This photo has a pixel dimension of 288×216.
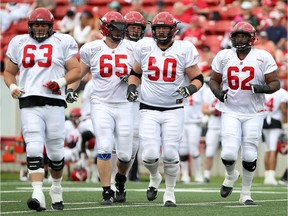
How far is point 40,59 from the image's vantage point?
9.57 meters

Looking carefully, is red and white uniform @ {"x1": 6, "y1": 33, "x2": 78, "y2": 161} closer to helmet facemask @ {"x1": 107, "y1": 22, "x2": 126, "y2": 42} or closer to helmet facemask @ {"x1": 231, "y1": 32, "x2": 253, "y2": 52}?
helmet facemask @ {"x1": 107, "y1": 22, "x2": 126, "y2": 42}

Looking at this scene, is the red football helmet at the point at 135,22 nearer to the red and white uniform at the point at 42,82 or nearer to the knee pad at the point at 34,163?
the red and white uniform at the point at 42,82

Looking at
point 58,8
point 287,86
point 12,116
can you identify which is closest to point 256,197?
point 287,86

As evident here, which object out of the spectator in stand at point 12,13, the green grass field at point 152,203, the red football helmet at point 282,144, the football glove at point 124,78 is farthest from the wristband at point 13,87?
the spectator in stand at point 12,13

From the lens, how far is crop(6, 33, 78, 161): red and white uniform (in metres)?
9.39

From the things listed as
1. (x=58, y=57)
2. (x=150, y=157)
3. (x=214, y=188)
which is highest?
(x=58, y=57)

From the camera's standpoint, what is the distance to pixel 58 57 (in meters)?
9.62

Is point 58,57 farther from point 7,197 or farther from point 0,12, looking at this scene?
point 0,12

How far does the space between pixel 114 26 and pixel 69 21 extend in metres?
10.9

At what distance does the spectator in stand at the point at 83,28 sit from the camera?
20453 mm

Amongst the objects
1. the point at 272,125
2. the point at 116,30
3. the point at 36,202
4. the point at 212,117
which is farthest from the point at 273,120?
the point at 36,202

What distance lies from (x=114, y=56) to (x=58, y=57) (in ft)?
4.03

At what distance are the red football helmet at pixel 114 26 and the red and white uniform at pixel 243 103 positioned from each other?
43.2 inches

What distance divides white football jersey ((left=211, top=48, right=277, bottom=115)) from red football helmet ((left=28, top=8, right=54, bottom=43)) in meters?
2.07
